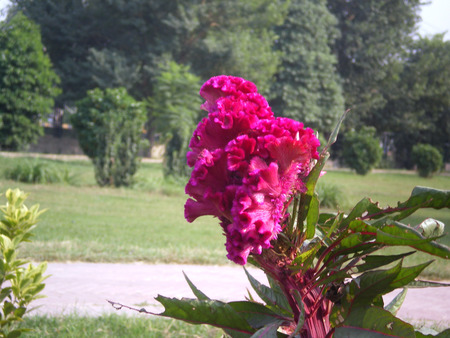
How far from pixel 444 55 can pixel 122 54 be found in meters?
16.1

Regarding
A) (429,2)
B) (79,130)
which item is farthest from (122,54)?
(429,2)

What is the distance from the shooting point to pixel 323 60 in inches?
1075

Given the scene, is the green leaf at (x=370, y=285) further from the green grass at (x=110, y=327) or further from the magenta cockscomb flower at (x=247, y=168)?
the green grass at (x=110, y=327)

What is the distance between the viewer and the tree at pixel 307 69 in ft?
88.8

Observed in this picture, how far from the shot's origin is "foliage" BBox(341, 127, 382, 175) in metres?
21.6

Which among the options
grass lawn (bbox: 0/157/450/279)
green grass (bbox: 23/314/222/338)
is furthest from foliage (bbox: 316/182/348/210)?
green grass (bbox: 23/314/222/338)

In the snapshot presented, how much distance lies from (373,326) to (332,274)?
120mm

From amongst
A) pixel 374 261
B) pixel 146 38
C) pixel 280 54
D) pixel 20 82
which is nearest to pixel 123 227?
pixel 374 261

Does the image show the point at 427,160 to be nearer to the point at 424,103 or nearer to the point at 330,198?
the point at 424,103

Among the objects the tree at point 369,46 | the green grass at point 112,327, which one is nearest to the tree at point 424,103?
the tree at point 369,46

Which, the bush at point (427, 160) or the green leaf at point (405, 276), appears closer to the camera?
the green leaf at point (405, 276)

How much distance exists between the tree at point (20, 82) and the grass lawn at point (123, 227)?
725 cm

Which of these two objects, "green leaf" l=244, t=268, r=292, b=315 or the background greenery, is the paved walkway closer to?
"green leaf" l=244, t=268, r=292, b=315

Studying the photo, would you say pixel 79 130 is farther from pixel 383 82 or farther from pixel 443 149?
pixel 383 82
